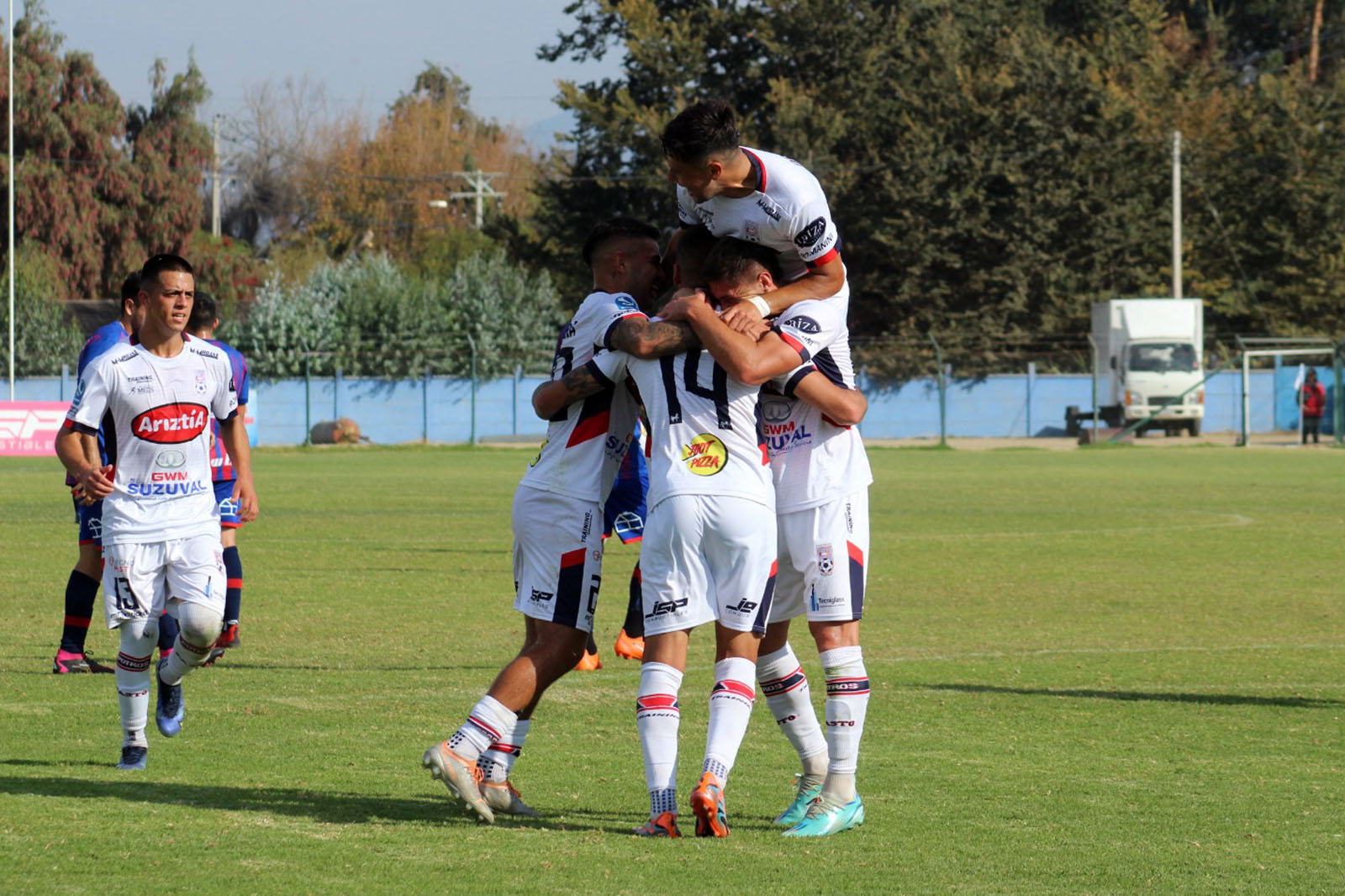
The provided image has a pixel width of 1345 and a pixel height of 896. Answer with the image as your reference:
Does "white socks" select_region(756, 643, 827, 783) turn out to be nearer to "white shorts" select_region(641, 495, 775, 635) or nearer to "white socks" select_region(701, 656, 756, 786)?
"white socks" select_region(701, 656, 756, 786)

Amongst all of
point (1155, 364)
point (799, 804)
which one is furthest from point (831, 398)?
point (1155, 364)

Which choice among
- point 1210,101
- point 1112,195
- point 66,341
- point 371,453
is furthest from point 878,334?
point 66,341

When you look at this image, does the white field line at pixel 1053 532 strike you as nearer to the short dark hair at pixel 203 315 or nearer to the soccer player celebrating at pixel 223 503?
the soccer player celebrating at pixel 223 503

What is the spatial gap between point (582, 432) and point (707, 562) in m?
0.75

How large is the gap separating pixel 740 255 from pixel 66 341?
152 ft

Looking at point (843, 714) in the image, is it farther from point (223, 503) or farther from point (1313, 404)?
point (1313, 404)

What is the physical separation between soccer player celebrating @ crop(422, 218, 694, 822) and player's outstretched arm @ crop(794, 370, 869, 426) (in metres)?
0.65

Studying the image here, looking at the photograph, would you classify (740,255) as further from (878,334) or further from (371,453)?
(878,334)

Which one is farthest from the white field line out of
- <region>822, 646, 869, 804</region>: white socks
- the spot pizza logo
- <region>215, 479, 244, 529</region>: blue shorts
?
the spot pizza logo

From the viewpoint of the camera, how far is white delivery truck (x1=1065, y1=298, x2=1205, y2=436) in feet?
150

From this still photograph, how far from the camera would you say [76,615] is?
919 cm

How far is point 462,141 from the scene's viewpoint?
3541 inches

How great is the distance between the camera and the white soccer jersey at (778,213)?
542 cm

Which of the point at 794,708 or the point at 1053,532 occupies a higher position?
the point at 794,708
